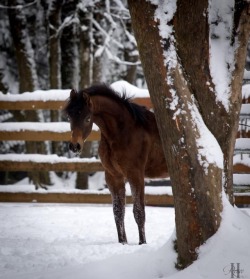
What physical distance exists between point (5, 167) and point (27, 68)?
391 cm

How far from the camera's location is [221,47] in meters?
3.15

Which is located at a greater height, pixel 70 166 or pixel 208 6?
pixel 208 6

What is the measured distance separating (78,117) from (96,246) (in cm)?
135

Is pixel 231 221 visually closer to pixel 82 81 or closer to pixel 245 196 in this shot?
pixel 245 196

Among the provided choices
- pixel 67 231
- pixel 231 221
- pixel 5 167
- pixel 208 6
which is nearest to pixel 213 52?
pixel 208 6

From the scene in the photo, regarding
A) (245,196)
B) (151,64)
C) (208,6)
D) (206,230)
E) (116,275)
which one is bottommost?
(245,196)

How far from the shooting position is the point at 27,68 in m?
10.7

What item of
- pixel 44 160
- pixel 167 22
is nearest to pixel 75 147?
pixel 167 22

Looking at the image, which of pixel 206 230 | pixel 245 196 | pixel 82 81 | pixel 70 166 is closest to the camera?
pixel 206 230

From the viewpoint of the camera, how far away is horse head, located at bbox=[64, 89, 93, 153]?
4453mm

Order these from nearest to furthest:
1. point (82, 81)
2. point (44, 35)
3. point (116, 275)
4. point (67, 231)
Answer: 1. point (116, 275)
2. point (67, 231)
3. point (82, 81)
4. point (44, 35)

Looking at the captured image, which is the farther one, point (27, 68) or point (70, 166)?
point (27, 68)

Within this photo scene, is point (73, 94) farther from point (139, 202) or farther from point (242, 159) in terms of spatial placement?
point (242, 159)

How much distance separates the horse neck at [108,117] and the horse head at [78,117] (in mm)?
269
